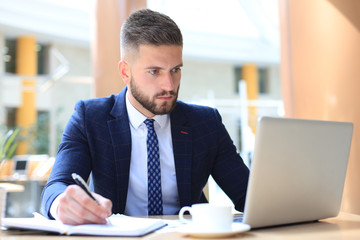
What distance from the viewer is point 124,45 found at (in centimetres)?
180

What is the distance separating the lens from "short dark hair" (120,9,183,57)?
1.67 metres

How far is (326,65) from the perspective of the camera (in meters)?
2.42

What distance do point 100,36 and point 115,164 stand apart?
196 cm

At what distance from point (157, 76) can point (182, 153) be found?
310 millimetres

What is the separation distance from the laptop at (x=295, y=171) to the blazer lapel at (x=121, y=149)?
2.23 ft

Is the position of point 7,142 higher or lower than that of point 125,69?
lower

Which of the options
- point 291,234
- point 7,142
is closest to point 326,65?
point 291,234

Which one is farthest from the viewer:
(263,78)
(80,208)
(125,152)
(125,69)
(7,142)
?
(263,78)

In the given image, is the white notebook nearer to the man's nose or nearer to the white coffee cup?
the white coffee cup

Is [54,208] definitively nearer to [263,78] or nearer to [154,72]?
[154,72]

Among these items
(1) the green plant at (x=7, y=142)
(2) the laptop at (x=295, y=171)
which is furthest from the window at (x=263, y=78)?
(2) the laptop at (x=295, y=171)

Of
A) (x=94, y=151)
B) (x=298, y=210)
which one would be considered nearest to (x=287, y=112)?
(x=94, y=151)

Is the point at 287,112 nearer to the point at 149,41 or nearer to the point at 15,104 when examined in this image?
the point at 149,41

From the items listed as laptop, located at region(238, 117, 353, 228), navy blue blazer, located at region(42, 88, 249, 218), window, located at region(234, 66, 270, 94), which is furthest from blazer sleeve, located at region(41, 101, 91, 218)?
window, located at region(234, 66, 270, 94)
